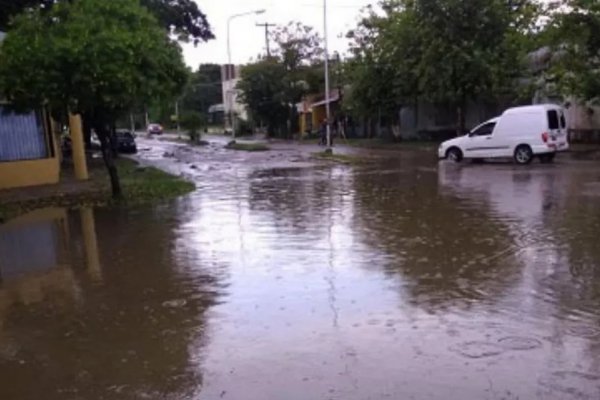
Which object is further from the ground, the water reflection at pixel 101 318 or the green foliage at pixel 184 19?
the green foliage at pixel 184 19

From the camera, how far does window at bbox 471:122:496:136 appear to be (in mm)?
24936

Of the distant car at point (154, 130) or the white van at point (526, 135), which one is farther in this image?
the distant car at point (154, 130)

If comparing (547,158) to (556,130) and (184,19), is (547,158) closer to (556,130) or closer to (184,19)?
(556,130)

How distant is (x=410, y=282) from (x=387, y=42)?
31.0 m

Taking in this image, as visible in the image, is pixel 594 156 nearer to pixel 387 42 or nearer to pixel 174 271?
pixel 387 42

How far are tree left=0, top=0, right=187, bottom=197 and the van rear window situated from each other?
13.4 meters

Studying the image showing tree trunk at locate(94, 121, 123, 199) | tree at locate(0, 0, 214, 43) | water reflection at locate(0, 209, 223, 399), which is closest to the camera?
water reflection at locate(0, 209, 223, 399)

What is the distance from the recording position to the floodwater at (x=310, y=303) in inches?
206

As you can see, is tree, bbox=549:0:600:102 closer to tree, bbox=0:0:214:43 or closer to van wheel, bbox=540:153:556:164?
van wheel, bbox=540:153:556:164

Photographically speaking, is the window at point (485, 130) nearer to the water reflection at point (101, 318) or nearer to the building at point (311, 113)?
the water reflection at point (101, 318)

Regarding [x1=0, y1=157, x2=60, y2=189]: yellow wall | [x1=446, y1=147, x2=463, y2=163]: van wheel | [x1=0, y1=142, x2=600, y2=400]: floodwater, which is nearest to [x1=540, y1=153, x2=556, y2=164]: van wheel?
[x1=446, y1=147, x2=463, y2=163]: van wheel

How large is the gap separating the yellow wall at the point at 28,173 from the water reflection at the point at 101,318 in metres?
9.92

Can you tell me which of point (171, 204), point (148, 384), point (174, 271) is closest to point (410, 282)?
point (174, 271)

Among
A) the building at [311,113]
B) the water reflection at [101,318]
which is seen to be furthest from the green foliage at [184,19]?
the water reflection at [101,318]
